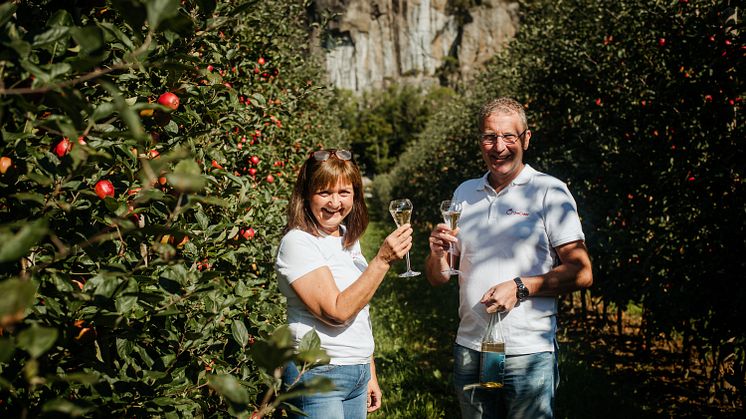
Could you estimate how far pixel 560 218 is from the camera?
2016mm

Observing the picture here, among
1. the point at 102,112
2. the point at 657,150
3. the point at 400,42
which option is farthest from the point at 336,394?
the point at 400,42

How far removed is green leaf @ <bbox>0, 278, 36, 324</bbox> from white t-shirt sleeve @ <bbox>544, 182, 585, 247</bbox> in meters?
1.81

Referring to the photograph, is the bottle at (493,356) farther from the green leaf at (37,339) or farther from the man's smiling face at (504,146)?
the green leaf at (37,339)

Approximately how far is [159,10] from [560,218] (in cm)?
170

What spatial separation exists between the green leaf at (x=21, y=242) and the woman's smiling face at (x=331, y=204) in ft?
4.27

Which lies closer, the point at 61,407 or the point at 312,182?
the point at 61,407

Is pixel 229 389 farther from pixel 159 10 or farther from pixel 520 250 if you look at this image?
pixel 520 250

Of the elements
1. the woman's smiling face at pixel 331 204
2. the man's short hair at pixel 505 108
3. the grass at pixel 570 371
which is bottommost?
the grass at pixel 570 371

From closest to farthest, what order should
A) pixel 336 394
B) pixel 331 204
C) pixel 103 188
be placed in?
pixel 103 188 < pixel 336 394 < pixel 331 204

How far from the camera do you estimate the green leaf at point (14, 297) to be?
0.50m

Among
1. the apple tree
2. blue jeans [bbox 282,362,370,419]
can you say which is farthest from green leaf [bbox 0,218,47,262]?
blue jeans [bbox 282,362,370,419]

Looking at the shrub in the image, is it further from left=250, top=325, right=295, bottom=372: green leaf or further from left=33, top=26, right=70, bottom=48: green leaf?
left=33, top=26, right=70, bottom=48: green leaf

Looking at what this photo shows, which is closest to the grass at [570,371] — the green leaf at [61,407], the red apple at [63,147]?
the red apple at [63,147]

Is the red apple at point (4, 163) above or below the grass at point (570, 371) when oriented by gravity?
above
